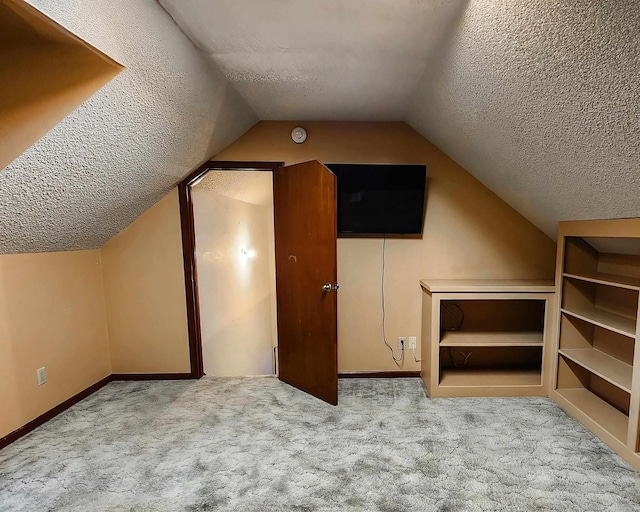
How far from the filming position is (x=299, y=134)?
2615 mm

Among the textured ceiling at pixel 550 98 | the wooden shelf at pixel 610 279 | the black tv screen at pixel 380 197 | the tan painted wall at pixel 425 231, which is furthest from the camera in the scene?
the tan painted wall at pixel 425 231

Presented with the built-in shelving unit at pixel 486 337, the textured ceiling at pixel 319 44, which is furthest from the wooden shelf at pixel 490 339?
the textured ceiling at pixel 319 44

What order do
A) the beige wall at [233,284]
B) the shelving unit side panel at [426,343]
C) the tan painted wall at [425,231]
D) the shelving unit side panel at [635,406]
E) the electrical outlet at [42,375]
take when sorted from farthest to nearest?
the beige wall at [233,284] → the tan painted wall at [425,231] → the shelving unit side panel at [426,343] → the electrical outlet at [42,375] → the shelving unit side panel at [635,406]

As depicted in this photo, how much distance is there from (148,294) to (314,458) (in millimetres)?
1970

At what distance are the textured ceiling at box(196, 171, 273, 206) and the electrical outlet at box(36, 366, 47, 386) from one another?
6.10 ft

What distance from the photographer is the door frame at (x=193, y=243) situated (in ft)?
8.70

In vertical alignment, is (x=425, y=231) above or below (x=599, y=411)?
above

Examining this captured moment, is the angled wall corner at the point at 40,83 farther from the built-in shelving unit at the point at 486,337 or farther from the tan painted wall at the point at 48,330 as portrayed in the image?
the built-in shelving unit at the point at 486,337

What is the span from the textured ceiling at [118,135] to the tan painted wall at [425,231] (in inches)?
22.2

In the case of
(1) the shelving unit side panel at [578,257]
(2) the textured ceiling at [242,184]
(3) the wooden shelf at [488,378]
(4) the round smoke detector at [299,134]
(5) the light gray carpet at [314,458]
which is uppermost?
(4) the round smoke detector at [299,134]

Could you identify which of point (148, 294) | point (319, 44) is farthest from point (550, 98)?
point (148, 294)

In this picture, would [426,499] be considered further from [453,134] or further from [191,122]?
[191,122]

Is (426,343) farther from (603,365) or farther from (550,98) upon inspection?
(550,98)

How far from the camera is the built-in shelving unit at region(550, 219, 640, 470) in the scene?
186 centimetres
